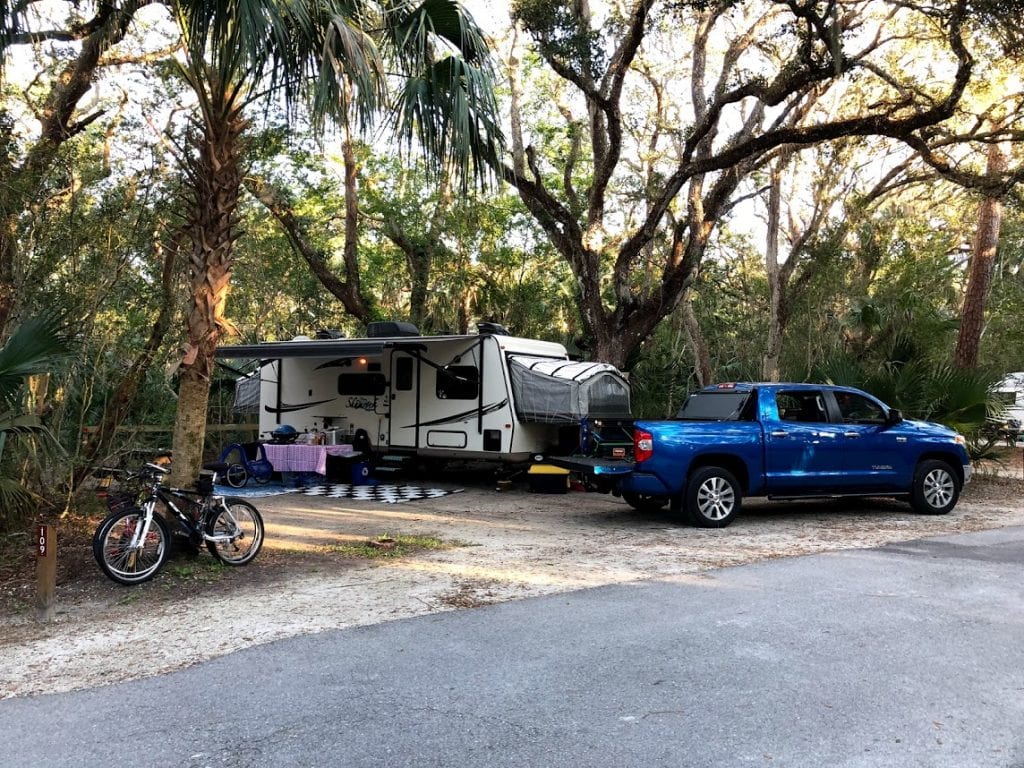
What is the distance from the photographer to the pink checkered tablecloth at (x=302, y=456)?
14.0 m

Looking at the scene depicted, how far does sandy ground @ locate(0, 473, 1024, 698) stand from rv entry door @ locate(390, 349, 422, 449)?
2.13m

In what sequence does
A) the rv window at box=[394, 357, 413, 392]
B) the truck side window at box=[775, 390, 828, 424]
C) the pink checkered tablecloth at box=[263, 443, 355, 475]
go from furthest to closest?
the rv window at box=[394, 357, 413, 392]
the pink checkered tablecloth at box=[263, 443, 355, 475]
the truck side window at box=[775, 390, 828, 424]

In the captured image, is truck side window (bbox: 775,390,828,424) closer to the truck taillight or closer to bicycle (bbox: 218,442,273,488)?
the truck taillight

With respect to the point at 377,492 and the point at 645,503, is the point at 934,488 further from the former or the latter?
the point at 377,492

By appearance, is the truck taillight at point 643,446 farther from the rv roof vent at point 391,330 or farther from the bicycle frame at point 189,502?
the rv roof vent at point 391,330

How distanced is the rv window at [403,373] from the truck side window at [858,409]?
24.5 feet

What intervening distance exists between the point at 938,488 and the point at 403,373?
354 inches

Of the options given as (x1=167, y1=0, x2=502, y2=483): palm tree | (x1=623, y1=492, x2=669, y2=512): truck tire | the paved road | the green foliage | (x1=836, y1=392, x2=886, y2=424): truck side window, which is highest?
the green foliage

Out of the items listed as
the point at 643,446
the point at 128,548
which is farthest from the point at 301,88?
the point at 643,446

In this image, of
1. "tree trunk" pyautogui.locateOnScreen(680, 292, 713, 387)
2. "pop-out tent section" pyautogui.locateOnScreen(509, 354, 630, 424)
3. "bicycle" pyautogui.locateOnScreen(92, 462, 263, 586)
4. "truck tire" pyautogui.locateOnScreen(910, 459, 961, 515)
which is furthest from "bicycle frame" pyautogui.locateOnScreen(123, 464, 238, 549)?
"tree trunk" pyautogui.locateOnScreen(680, 292, 713, 387)

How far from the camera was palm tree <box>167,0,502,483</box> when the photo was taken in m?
6.89

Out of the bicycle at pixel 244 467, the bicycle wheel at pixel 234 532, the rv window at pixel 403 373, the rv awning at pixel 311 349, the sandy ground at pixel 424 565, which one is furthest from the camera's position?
the rv window at pixel 403 373

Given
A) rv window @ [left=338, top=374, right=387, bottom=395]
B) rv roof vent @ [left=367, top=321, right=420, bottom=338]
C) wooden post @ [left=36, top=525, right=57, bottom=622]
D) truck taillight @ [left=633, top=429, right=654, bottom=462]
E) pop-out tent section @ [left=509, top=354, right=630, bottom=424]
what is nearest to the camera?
wooden post @ [left=36, top=525, right=57, bottom=622]

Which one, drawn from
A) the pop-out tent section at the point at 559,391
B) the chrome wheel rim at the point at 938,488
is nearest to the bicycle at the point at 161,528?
the pop-out tent section at the point at 559,391
